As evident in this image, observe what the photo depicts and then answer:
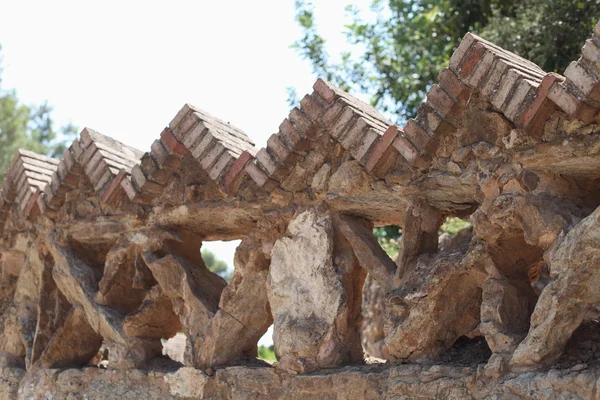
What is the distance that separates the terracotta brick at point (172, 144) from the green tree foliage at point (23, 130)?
49.7 feet

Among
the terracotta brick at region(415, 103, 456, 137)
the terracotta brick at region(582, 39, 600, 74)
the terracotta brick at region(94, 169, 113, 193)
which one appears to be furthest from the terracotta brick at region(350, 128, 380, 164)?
the terracotta brick at region(94, 169, 113, 193)

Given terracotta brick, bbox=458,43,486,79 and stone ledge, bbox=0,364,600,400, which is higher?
terracotta brick, bbox=458,43,486,79

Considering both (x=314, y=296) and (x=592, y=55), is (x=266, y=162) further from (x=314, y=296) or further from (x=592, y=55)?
(x=592, y=55)

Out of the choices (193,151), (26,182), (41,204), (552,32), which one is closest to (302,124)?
(193,151)

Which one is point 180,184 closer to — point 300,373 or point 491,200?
point 300,373

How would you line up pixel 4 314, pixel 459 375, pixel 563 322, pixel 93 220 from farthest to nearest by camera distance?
pixel 4 314, pixel 93 220, pixel 459 375, pixel 563 322

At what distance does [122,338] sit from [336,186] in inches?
60.7

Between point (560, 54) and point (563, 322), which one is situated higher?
point (560, 54)

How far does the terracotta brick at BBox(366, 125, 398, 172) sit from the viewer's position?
346 centimetres

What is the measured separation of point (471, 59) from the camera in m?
3.18

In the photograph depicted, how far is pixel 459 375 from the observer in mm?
3160

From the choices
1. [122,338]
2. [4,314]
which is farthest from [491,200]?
[4,314]

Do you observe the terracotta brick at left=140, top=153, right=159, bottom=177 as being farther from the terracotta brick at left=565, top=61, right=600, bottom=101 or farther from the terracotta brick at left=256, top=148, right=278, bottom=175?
the terracotta brick at left=565, top=61, right=600, bottom=101

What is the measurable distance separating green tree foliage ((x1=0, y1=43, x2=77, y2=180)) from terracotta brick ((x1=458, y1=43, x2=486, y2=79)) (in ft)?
54.8
